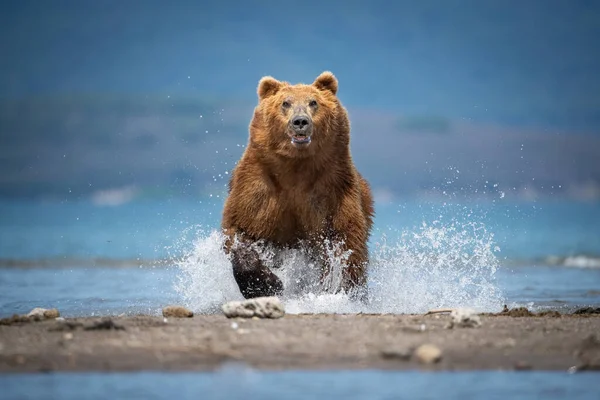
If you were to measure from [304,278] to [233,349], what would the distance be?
139 inches

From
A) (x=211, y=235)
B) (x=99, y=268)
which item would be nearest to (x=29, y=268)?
(x=99, y=268)

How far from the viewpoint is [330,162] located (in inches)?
350

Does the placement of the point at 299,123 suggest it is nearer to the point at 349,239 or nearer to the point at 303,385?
the point at 349,239

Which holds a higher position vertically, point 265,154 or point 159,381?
point 265,154

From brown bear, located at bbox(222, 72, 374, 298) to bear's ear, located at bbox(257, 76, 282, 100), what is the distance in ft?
1.31

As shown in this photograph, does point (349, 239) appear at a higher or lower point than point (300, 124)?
lower

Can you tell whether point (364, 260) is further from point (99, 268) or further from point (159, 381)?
point (99, 268)

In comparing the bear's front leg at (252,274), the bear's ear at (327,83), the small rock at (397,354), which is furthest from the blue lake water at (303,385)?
the bear's ear at (327,83)

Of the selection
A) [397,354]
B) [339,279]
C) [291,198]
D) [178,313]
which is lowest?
[397,354]

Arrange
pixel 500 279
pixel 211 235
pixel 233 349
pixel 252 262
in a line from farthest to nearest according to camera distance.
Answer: pixel 500 279, pixel 211 235, pixel 252 262, pixel 233 349

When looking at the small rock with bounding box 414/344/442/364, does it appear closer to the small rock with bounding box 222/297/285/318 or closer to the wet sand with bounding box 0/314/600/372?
the wet sand with bounding box 0/314/600/372

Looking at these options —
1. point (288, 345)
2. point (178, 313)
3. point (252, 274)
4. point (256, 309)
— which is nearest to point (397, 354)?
point (288, 345)

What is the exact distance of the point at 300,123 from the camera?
27.8ft

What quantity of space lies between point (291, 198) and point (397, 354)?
3523 mm
